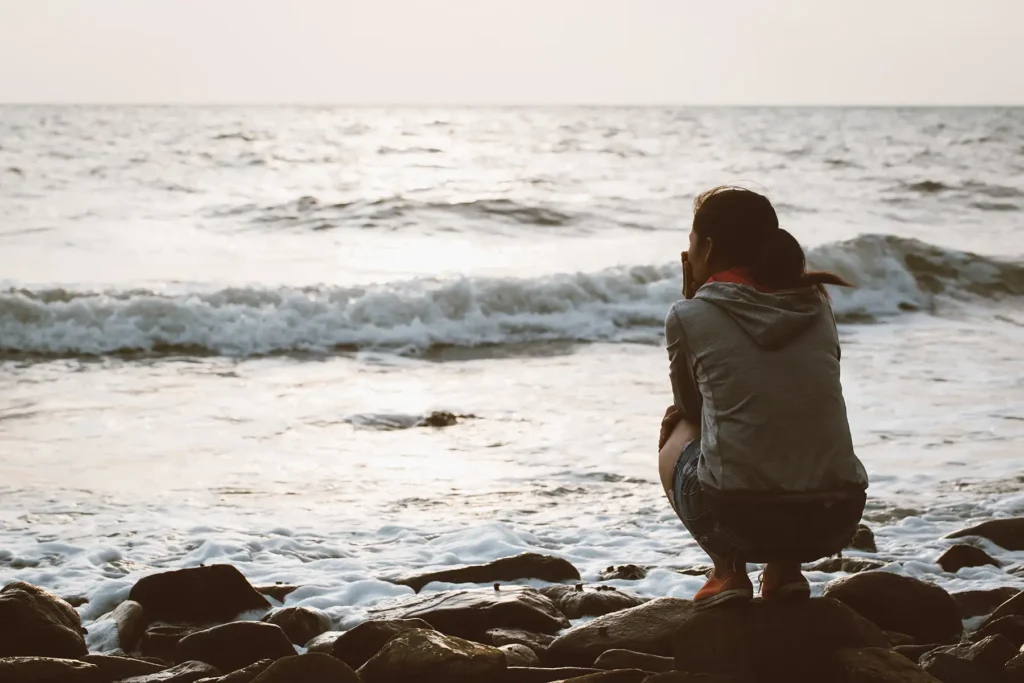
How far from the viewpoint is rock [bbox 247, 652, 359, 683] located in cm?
342

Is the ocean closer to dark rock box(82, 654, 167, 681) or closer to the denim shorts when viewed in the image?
dark rock box(82, 654, 167, 681)

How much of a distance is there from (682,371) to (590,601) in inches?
57.9

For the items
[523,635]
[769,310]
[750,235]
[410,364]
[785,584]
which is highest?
[750,235]

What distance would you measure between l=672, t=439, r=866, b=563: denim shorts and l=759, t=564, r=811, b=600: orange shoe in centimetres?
6

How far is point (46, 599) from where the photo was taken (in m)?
4.17

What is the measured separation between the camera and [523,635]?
164 inches

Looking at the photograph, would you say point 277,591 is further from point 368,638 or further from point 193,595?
point 368,638

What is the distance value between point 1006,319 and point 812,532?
1139cm

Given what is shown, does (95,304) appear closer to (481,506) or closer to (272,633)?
(481,506)

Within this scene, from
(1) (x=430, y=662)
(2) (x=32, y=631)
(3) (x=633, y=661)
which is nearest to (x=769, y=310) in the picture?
(3) (x=633, y=661)

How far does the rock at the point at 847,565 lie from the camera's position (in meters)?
5.09

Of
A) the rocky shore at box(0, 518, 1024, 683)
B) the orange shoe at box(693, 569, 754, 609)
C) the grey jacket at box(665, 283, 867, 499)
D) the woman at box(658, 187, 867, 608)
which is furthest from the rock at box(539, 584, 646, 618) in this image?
the grey jacket at box(665, 283, 867, 499)

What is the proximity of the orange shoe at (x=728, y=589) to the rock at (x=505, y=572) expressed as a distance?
1.34 metres

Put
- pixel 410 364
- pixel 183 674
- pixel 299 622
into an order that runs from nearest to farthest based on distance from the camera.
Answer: pixel 183 674 < pixel 299 622 < pixel 410 364
